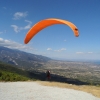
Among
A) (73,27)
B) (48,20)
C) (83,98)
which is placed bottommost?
(83,98)

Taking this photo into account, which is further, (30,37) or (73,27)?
(30,37)

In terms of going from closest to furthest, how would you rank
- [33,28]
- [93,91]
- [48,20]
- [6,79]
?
1. [48,20]
2. [33,28]
3. [93,91]
4. [6,79]

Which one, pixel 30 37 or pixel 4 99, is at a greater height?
pixel 30 37

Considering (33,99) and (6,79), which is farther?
(6,79)

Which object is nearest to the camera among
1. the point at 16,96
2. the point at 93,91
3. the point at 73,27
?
the point at 73,27

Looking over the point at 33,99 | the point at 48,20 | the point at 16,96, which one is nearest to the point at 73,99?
the point at 33,99

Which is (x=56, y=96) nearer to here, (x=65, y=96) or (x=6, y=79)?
(x=65, y=96)

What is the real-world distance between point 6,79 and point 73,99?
1296 cm

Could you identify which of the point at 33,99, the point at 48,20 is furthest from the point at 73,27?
the point at 33,99

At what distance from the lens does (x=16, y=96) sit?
17828 millimetres

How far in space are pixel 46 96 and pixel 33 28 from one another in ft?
28.8

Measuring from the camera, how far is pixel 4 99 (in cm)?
1639

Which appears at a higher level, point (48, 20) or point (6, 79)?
point (48, 20)

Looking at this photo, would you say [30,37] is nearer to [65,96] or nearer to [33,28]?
[33,28]
